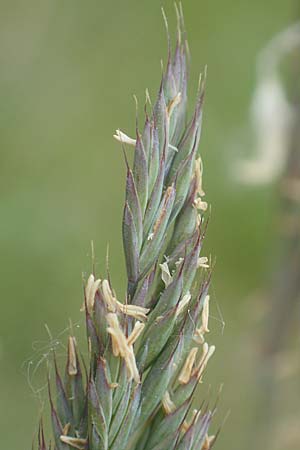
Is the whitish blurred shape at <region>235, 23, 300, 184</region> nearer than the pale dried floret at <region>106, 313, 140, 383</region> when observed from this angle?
No

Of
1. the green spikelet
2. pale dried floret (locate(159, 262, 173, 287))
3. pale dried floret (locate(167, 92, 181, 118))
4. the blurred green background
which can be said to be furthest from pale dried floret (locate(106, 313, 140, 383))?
the blurred green background

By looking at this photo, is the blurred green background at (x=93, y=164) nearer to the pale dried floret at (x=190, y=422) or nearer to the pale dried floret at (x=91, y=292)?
the pale dried floret at (x=190, y=422)

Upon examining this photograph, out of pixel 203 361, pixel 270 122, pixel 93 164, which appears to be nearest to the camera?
pixel 203 361

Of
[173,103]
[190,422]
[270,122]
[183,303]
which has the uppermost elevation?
[270,122]

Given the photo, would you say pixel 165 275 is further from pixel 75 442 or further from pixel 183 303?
pixel 75 442

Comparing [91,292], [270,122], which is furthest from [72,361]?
[270,122]

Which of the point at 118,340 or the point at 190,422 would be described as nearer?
the point at 118,340

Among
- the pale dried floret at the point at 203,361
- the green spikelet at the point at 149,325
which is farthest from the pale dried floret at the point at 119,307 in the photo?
the pale dried floret at the point at 203,361

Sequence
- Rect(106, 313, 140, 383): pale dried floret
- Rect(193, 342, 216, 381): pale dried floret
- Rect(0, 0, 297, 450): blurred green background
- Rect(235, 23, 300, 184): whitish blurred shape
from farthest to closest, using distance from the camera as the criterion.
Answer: Rect(0, 0, 297, 450): blurred green background < Rect(235, 23, 300, 184): whitish blurred shape < Rect(193, 342, 216, 381): pale dried floret < Rect(106, 313, 140, 383): pale dried floret

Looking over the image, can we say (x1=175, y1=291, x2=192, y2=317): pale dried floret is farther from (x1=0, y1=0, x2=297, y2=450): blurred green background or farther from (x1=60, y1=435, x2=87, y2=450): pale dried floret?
(x1=0, y1=0, x2=297, y2=450): blurred green background
